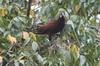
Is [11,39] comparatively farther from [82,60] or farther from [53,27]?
[53,27]

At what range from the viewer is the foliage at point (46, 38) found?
1591 millimetres

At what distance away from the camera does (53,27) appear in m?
2.21

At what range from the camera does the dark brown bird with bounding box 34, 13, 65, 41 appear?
204 cm

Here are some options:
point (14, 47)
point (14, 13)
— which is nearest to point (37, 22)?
point (14, 13)

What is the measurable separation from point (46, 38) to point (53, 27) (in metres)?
0.19

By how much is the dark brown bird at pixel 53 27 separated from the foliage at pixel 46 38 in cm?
4

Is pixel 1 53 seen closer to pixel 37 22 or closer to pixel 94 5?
pixel 37 22

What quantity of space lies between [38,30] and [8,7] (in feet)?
1.03

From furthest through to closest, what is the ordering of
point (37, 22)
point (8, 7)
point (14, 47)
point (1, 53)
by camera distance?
point (37, 22), point (8, 7), point (14, 47), point (1, 53)

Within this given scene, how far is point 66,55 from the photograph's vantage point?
5.30ft

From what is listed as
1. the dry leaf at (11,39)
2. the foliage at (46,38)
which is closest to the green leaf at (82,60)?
the foliage at (46,38)

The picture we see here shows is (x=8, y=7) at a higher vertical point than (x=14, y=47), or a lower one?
higher

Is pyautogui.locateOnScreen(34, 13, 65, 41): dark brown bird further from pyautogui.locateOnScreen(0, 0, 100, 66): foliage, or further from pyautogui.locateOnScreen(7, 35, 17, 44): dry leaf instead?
pyautogui.locateOnScreen(7, 35, 17, 44): dry leaf

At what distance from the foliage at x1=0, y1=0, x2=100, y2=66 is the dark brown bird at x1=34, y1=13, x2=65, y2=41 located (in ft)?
0.14
